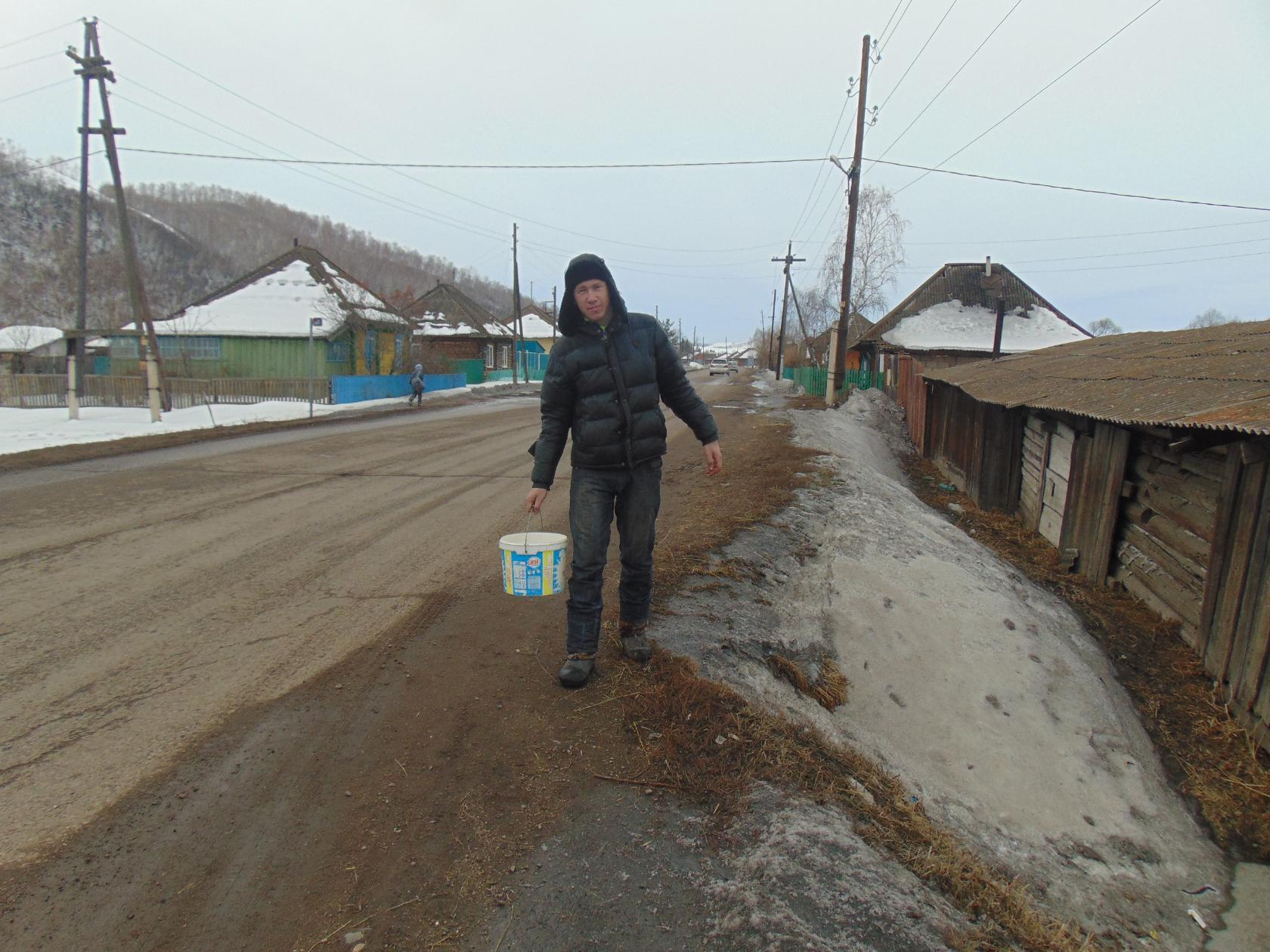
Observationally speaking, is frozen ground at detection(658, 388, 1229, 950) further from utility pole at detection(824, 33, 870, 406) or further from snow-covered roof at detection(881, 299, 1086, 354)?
snow-covered roof at detection(881, 299, 1086, 354)

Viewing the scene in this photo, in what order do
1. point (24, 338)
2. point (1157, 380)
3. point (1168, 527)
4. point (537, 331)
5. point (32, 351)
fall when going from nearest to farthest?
point (1168, 527), point (1157, 380), point (32, 351), point (24, 338), point (537, 331)

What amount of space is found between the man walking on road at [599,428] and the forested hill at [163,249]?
45.4 m

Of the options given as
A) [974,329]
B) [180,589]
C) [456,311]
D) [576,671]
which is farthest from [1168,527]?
[456,311]

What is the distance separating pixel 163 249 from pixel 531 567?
112 m

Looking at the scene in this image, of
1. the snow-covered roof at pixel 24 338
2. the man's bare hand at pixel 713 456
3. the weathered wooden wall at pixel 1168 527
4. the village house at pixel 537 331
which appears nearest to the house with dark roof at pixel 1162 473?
the weathered wooden wall at pixel 1168 527

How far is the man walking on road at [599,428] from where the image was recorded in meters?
3.38

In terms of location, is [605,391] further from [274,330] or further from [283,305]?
[283,305]

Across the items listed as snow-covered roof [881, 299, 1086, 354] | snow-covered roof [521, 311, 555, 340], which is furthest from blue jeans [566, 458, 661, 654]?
snow-covered roof [521, 311, 555, 340]

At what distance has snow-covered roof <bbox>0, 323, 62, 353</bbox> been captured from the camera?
35781 millimetres

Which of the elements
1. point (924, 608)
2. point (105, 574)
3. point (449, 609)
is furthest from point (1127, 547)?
point (105, 574)

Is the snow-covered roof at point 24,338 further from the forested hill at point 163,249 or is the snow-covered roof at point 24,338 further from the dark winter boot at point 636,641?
the dark winter boot at point 636,641

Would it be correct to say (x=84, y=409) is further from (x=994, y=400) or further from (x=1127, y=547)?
(x=1127, y=547)

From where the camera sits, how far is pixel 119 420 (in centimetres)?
1689

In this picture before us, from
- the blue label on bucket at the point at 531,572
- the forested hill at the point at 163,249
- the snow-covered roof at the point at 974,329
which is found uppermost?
the forested hill at the point at 163,249
